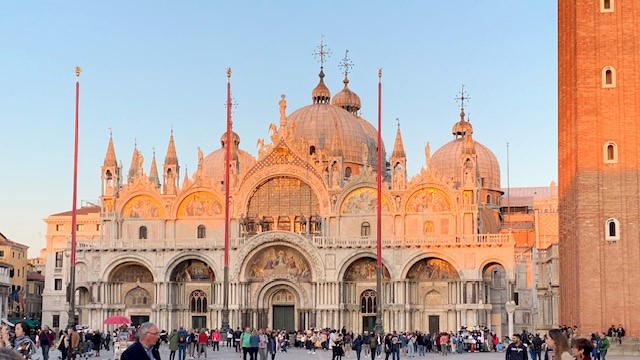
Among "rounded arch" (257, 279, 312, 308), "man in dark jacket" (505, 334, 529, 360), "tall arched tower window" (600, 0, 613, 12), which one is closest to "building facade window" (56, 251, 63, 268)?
"rounded arch" (257, 279, 312, 308)

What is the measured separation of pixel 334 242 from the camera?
69.9m

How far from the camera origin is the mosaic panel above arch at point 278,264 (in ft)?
233

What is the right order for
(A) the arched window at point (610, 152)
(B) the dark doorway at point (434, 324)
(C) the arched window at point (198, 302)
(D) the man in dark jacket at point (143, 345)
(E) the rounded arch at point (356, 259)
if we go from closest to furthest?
(D) the man in dark jacket at point (143, 345) < (A) the arched window at point (610, 152) < (E) the rounded arch at point (356, 259) < (B) the dark doorway at point (434, 324) < (C) the arched window at point (198, 302)

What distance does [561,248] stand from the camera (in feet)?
178

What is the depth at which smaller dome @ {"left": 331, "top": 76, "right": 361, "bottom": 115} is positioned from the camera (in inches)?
3664

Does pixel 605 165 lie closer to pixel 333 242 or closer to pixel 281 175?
pixel 333 242

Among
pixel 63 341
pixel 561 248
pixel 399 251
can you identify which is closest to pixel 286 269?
pixel 399 251

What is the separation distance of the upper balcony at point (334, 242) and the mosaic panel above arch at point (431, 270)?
73.7 inches

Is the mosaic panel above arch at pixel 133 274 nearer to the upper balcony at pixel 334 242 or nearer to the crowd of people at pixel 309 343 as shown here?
the upper balcony at pixel 334 242

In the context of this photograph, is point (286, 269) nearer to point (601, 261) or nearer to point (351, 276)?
point (351, 276)

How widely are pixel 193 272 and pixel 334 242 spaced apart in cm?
1061

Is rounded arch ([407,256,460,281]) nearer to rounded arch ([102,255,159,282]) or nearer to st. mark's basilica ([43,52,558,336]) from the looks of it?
st. mark's basilica ([43,52,558,336])

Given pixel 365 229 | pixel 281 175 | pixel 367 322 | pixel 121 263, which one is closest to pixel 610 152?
pixel 365 229

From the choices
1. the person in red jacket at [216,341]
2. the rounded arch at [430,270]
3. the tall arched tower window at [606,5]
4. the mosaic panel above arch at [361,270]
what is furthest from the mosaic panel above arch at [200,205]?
the tall arched tower window at [606,5]
